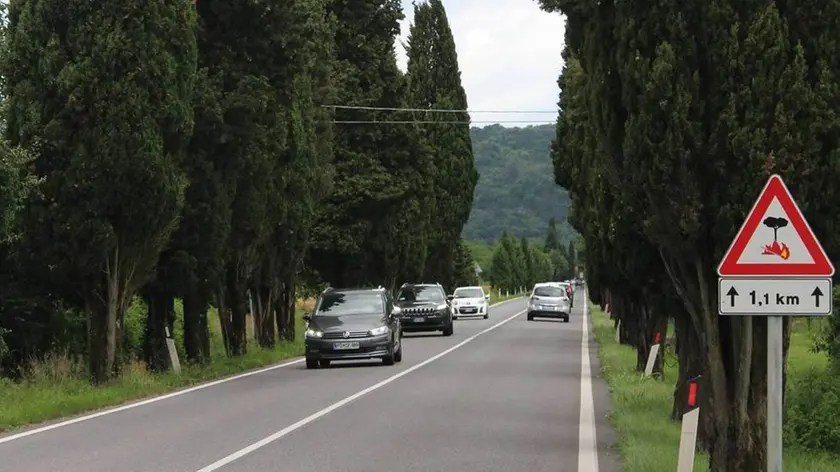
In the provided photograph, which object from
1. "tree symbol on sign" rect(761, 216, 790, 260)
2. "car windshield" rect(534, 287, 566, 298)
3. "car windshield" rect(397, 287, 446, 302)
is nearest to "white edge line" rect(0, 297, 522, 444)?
"tree symbol on sign" rect(761, 216, 790, 260)

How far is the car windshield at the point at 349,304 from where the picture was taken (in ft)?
86.0

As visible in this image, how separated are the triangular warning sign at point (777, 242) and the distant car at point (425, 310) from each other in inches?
1284

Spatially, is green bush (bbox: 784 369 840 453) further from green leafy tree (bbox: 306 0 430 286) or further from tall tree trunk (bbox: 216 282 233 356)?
green leafy tree (bbox: 306 0 430 286)

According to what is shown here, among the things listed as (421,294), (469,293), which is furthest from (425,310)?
(469,293)

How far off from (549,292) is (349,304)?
31.7 meters

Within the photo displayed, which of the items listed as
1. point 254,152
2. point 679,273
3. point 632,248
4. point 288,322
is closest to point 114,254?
point 254,152

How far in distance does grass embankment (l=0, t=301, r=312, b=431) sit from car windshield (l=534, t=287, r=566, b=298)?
31.3 metres

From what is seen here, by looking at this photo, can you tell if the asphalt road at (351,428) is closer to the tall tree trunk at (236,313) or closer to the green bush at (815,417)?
the green bush at (815,417)

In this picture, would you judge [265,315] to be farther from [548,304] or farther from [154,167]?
[548,304]

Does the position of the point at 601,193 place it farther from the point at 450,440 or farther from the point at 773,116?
the point at 773,116

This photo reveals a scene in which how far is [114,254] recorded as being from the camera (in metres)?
20.6

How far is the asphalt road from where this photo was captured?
11.7m

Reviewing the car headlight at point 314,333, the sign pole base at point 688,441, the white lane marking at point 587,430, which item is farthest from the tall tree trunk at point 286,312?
the sign pole base at point 688,441

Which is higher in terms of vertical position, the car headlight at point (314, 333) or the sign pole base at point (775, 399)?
the sign pole base at point (775, 399)
